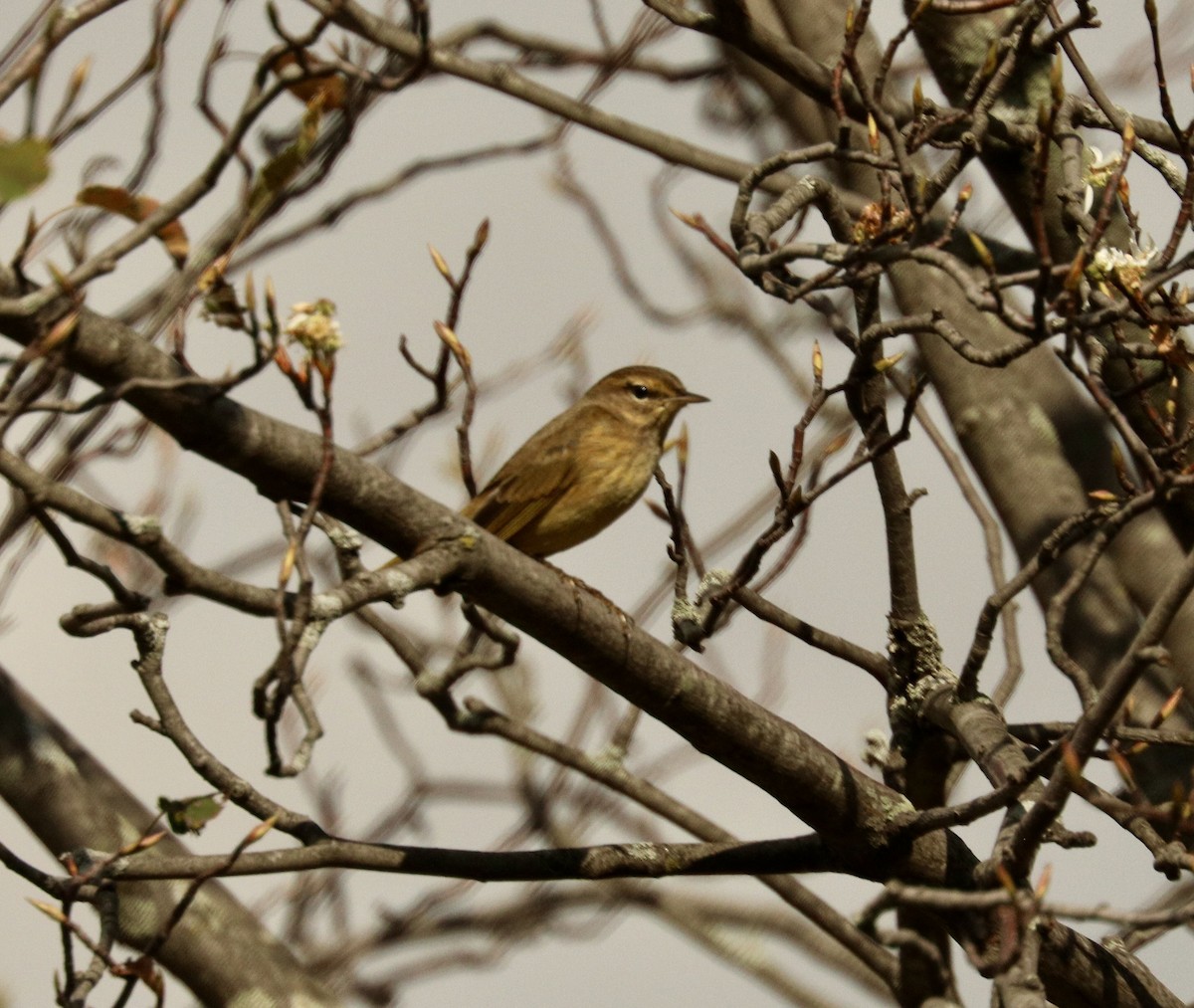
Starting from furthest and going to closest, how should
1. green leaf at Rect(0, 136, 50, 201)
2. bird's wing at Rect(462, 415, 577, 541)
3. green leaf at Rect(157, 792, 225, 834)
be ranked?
bird's wing at Rect(462, 415, 577, 541)
green leaf at Rect(157, 792, 225, 834)
green leaf at Rect(0, 136, 50, 201)

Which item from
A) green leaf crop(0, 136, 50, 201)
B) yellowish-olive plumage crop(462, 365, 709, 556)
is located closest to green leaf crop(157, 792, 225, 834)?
green leaf crop(0, 136, 50, 201)

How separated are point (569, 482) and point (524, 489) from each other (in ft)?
0.62

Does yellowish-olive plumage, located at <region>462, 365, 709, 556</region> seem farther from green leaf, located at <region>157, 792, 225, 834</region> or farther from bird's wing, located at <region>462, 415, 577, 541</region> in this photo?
green leaf, located at <region>157, 792, 225, 834</region>

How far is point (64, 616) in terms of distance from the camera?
3186 millimetres

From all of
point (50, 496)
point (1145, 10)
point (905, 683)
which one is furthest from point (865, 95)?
point (50, 496)

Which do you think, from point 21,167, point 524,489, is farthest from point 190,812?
point 524,489

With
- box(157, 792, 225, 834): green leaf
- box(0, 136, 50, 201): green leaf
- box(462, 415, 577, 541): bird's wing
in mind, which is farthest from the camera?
box(462, 415, 577, 541): bird's wing

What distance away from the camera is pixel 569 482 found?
6.29 meters

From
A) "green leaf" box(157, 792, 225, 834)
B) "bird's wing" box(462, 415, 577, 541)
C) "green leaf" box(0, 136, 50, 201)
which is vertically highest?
"bird's wing" box(462, 415, 577, 541)

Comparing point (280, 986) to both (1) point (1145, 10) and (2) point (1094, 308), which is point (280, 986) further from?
(1) point (1145, 10)

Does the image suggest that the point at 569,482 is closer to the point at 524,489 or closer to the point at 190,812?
the point at 524,489

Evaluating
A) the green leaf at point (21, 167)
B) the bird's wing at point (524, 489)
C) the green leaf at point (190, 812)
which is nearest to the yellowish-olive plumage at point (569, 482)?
the bird's wing at point (524, 489)

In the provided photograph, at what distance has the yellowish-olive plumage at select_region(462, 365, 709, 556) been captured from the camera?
6.18m

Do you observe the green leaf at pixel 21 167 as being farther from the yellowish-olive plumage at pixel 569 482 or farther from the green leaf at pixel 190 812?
the yellowish-olive plumage at pixel 569 482
